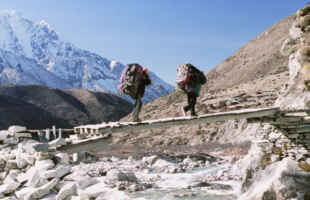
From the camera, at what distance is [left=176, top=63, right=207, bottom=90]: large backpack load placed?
31.0ft

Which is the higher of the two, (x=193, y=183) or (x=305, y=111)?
(x=305, y=111)

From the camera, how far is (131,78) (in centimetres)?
901

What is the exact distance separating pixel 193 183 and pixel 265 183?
3.75 metres

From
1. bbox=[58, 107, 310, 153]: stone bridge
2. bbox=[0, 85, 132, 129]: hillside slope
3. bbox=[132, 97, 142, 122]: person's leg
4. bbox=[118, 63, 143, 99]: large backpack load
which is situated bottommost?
bbox=[58, 107, 310, 153]: stone bridge

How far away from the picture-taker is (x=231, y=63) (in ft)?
186

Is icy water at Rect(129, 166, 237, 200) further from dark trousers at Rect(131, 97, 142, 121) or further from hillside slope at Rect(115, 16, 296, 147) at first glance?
hillside slope at Rect(115, 16, 296, 147)

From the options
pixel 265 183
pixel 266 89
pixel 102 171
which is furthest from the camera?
pixel 266 89

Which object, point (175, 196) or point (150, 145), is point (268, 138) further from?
point (150, 145)

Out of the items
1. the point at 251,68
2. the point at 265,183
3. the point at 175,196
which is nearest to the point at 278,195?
the point at 265,183

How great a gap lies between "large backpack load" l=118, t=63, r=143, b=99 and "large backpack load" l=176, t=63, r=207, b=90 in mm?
1198

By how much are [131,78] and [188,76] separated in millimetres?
1629

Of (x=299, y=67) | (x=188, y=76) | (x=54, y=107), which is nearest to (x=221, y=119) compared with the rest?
(x=188, y=76)

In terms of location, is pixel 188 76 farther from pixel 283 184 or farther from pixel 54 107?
pixel 54 107

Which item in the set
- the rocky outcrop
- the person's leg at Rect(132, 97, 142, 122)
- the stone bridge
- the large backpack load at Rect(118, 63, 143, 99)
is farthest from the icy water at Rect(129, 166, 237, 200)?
the large backpack load at Rect(118, 63, 143, 99)
